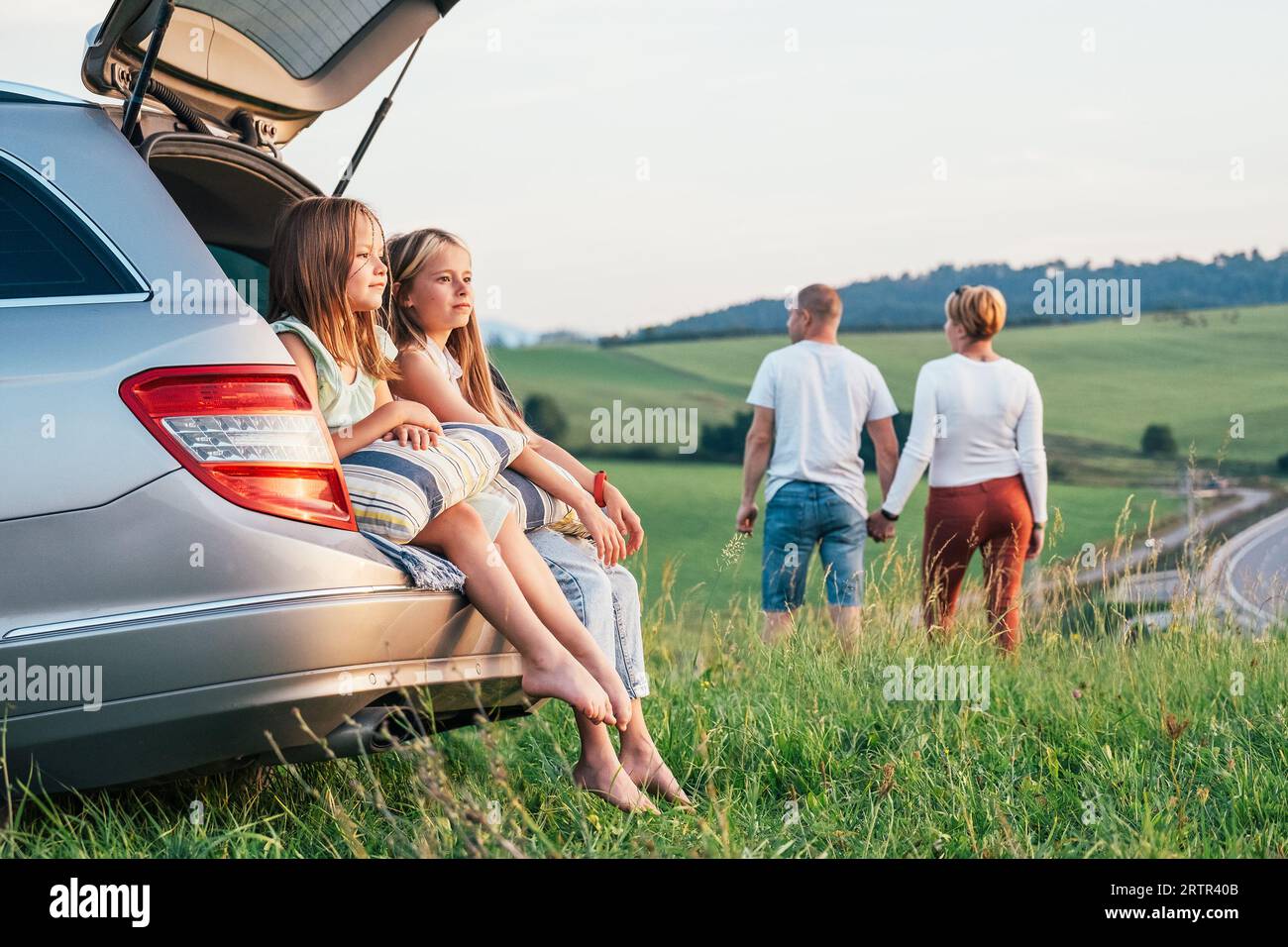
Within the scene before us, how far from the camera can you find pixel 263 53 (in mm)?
3887

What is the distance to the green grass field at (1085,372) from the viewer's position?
1683 inches

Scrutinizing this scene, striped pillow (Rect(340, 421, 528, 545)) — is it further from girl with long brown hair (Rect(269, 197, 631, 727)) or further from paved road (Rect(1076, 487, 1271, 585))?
paved road (Rect(1076, 487, 1271, 585))

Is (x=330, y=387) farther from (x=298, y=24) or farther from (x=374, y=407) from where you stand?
(x=298, y=24)

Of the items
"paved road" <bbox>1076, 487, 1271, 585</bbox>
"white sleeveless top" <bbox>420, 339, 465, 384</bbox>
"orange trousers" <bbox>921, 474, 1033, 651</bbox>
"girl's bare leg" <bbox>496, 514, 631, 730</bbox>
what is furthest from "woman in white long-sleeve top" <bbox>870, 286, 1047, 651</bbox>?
"girl's bare leg" <bbox>496, 514, 631, 730</bbox>

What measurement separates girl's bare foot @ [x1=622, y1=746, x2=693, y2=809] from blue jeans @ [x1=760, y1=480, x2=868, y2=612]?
261 cm

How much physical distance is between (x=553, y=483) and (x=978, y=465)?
3018 mm

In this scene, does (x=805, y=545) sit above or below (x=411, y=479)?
below

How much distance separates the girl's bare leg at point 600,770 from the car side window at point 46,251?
1555 millimetres

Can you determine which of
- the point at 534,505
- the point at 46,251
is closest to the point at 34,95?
the point at 46,251

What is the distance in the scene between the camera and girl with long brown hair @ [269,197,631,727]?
3033mm

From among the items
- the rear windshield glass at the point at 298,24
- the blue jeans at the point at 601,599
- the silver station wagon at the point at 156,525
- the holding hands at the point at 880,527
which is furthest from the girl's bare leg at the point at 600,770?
the holding hands at the point at 880,527

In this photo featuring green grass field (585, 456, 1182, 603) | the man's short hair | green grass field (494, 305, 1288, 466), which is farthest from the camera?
green grass field (494, 305, 1288, 466)

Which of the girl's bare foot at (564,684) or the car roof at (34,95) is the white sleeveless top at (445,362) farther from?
the car roof at (34,95)
